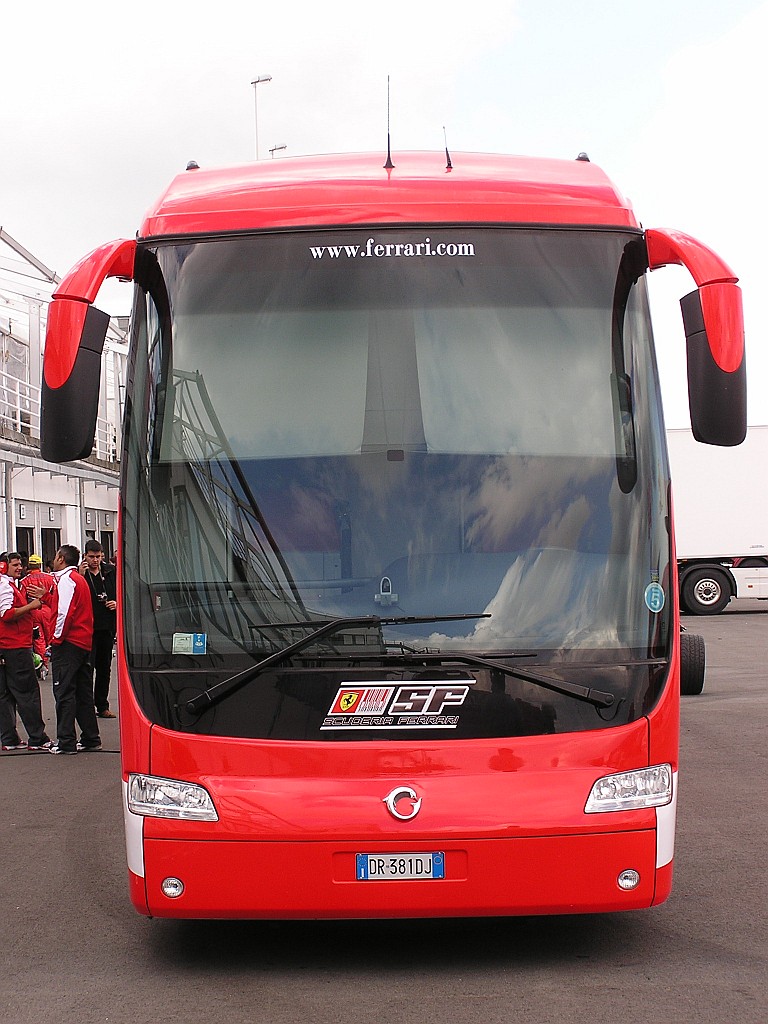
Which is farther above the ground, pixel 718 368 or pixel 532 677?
pixel 718 368

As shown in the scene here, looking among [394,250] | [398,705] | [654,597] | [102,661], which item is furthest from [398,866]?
[102,661]

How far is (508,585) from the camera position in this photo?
217 inches

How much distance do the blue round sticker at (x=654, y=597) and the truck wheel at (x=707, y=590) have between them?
25.8 m

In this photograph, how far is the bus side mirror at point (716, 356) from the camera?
561cm

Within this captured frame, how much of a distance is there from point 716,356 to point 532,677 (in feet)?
5.02

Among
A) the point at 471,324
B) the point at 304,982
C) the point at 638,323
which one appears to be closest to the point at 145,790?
the point at 304,982

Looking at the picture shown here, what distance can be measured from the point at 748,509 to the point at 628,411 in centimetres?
2643

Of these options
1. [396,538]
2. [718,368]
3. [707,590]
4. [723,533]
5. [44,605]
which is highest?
[718,368]

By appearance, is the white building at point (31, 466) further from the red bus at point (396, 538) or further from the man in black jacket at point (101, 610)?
the red bus at point (396, 538)

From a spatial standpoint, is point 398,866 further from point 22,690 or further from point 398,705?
point 22,690

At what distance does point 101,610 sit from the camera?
549 inches

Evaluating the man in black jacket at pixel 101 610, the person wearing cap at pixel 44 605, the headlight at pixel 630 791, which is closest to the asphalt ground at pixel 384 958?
the headlight at pixel 630 791

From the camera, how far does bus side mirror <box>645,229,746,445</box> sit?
5.61m

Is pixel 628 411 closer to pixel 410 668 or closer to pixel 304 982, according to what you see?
pixel 410 668
